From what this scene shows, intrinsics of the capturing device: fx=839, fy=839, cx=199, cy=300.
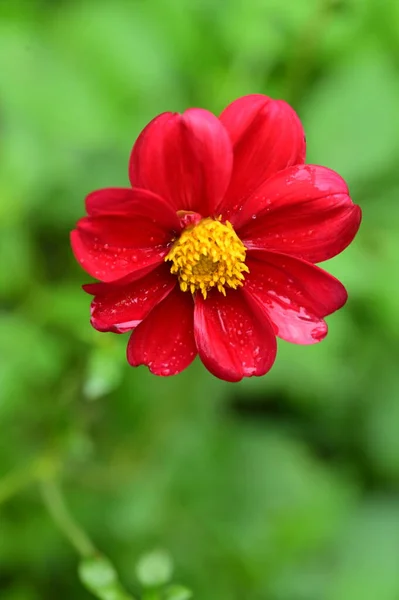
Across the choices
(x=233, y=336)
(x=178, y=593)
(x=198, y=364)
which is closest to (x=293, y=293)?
(x=233, y=336)

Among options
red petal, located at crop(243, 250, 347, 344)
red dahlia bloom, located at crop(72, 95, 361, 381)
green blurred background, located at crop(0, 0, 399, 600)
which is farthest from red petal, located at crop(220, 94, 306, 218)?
green blurred background, located at crop(0, 0, 399, 600)

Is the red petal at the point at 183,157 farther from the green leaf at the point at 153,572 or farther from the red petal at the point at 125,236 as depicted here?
the green leaf at the point at 153,572

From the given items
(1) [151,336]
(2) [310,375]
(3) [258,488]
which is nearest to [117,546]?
(3) [258,488]

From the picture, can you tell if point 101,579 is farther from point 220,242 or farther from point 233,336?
point 220,242

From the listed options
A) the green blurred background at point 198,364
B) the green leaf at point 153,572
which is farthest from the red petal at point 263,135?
the green blurred background at point 198,364

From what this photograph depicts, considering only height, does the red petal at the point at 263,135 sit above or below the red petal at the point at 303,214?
above

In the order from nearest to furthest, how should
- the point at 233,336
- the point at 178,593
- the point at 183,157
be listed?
the point at 183,157
the point at 233,336
the point at 178,593

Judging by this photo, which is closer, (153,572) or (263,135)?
(263,135)
